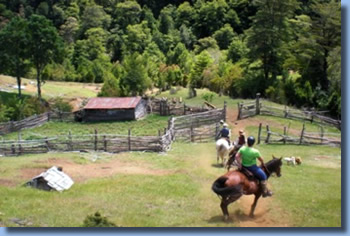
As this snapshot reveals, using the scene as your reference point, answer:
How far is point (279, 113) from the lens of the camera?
84.2 feet

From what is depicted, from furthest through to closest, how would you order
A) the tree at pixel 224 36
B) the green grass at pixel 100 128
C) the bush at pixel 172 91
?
the tree at pixel 224 36, the bush at pixel 172 91, the green grass at pixel 100 128

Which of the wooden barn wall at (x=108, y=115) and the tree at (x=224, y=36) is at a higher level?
the tree at (x=224, y=36)

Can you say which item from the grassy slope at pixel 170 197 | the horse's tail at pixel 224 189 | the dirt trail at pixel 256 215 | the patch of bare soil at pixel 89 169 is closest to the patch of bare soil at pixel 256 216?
the dirt trail at pixel 256 215

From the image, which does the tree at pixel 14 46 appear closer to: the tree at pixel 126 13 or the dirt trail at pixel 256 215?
the dirt trail at pixel 256 215

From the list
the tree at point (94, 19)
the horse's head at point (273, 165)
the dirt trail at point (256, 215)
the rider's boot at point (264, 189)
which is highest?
the tree at point (94, 19)

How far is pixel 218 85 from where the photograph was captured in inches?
1497

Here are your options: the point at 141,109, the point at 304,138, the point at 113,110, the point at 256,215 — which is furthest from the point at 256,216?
the point at 141,109

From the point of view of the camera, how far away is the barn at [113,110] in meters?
29.9

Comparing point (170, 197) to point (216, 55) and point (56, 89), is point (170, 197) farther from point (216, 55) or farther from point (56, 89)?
point (216, 55)

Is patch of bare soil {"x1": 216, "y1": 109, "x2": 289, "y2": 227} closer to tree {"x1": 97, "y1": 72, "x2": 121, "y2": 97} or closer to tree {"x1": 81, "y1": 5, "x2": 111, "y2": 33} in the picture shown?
tree {"x1": 97, "y1": 72, "x2": 121, "y2": 97}

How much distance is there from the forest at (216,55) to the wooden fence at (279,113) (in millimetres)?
1615

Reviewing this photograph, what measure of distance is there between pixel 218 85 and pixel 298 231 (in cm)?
2935

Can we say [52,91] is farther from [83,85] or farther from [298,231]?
[298,231]

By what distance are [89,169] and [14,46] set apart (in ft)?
72.5
